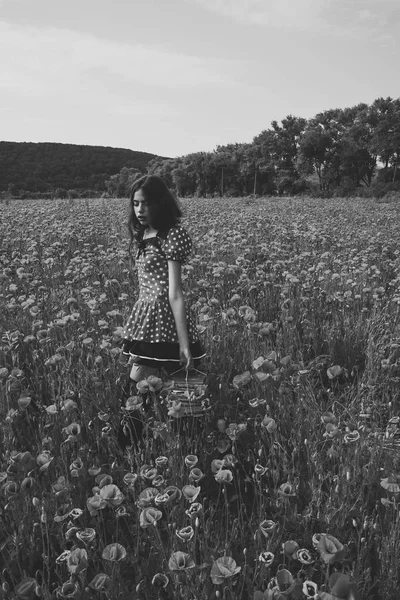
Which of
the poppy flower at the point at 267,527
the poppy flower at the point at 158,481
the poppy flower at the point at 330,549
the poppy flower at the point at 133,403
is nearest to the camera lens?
the poppy flower at the point at 330,549

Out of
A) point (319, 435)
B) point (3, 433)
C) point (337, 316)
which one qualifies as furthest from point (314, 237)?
point (3, 433)

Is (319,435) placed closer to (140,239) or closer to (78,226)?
(140,239)

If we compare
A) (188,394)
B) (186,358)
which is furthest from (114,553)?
(186,358)

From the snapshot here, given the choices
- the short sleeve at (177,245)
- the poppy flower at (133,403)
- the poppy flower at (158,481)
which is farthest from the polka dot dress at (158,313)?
the poppy flower at (158,481)

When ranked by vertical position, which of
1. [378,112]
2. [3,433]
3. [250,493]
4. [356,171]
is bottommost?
[250,493]

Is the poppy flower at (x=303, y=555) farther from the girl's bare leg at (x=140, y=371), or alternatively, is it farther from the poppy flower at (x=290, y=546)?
the girl's bare leg at (x=140, y=371)

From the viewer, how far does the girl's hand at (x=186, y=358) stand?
266 centimetres

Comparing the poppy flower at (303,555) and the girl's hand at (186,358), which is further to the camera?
the girl's hand at (186,358)

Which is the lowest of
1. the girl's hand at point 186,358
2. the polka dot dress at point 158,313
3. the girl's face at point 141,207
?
the girl's hand at point 186,358

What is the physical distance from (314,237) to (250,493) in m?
5.86

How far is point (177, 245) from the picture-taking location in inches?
111

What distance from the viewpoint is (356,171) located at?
59906mm

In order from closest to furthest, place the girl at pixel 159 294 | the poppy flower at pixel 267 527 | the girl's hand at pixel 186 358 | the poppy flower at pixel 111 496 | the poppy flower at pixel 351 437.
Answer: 1. the poppy flower at pixel 267 527
2. the poppy flower at pixel 111 496
3. the poppy flower at pixel 351 437
4. the girl's hand at pixel 186 358
5. the girl at pixel 159 294

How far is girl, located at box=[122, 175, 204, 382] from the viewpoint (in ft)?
9.20
